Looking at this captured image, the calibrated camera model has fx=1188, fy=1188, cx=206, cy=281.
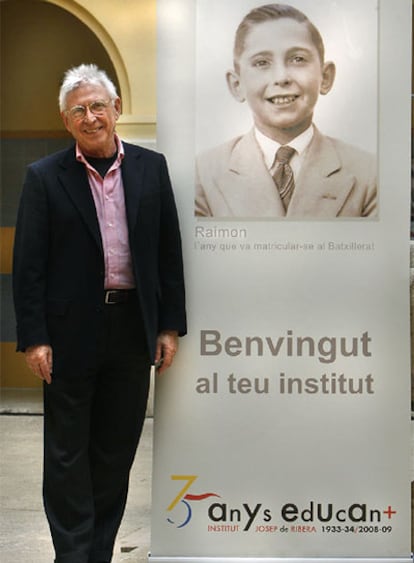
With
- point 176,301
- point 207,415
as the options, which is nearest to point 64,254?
point 176,301

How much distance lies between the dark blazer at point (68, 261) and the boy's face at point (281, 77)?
0.50 m

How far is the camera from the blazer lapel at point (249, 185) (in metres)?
4.39

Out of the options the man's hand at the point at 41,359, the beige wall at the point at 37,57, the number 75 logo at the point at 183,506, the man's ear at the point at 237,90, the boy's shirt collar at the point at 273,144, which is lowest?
the number 75 logo at the point at 183,506

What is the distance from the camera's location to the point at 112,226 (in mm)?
4266

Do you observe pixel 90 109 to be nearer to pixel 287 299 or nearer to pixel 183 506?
pixel 287 299

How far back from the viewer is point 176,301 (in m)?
4.34

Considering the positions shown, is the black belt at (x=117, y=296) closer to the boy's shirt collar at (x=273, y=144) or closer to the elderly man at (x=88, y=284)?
the elderly man at (x=88, y=284)

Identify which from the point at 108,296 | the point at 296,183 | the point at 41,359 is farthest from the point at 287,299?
the point at 41,359

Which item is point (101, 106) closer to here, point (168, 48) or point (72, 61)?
point (168, 48)

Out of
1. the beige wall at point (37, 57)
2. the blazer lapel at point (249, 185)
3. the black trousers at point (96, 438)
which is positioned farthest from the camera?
the beige wall at point (37, 57)

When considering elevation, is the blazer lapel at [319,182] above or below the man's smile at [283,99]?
below

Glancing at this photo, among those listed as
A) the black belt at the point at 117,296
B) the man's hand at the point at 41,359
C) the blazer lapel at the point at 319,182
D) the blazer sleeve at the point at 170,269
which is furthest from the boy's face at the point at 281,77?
the man's hand at the point at 41,359

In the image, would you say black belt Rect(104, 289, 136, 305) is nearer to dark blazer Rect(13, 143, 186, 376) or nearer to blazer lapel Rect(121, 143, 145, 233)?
dark blazer Rect(13, 143, 186, 376)

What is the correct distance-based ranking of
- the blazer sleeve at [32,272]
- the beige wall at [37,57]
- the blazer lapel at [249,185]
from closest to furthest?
the blazer sleeve at [32,272] < the blazer lapel at [249,185] < the beige wall at [37,57]
